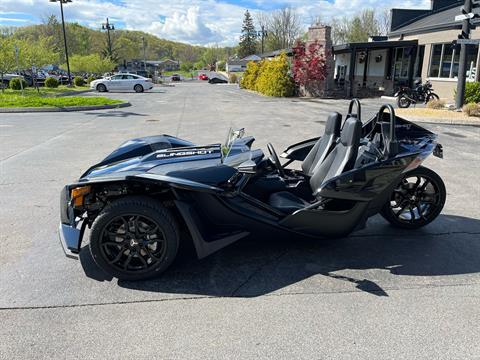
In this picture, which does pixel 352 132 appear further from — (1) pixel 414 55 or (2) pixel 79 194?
(1) pixel 414 55

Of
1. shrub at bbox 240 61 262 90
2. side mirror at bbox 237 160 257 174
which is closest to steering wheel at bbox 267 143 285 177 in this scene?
side mirror at bbox 237 160 257 174

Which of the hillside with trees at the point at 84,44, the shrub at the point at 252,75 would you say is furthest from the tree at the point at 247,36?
the shrub at the point at 252,75

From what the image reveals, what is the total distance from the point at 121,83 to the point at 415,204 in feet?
99.7

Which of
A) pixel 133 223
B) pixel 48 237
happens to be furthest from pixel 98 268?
pixel 48 237

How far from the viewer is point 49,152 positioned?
8.57 m

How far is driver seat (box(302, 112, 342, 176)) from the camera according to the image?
4375 millimetres

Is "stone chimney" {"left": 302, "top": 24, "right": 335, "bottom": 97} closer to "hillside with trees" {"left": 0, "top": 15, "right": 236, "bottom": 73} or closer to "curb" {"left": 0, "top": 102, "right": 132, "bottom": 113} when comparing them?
"curb" {"left": 0, "top": 102, "right": 132, "bottom": 113}

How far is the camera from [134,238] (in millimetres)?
3318

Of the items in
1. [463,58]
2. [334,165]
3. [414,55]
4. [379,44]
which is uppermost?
[379,44]

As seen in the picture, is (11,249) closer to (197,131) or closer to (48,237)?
(48,237)

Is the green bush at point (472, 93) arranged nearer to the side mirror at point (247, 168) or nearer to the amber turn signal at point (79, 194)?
the side mirror at point (247, 168)

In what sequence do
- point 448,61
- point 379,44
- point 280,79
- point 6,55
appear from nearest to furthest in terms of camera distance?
point 448,61 < point 6,55 < point 379,44 < point 280,79

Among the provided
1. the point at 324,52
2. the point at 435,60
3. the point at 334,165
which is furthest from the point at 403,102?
the point at 334,165

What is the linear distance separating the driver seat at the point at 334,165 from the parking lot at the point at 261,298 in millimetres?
358
